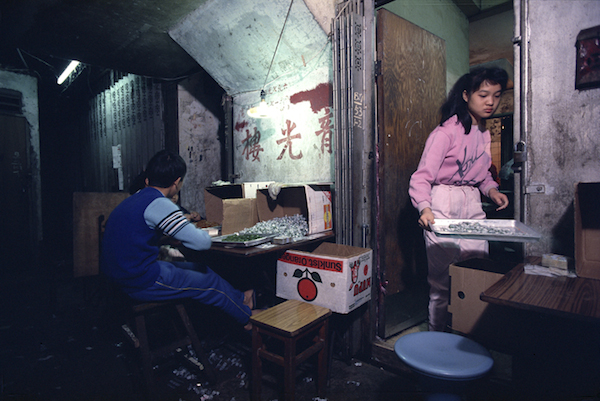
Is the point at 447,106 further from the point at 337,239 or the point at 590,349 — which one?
the point at 590,349

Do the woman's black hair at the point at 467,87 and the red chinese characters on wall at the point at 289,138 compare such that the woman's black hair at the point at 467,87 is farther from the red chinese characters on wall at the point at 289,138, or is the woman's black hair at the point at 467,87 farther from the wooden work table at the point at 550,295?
the red chinese characters on wall at the point at 289,138

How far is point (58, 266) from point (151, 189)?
10.4 ft

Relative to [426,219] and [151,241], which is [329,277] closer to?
[426,219]

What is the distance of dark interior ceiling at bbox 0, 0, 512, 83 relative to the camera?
3916mm

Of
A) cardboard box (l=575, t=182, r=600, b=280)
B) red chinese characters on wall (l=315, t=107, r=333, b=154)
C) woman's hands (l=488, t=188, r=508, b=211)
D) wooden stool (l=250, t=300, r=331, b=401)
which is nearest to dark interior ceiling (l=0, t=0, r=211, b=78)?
red chinese characters on wall (l=315, t=107, r=333, b=154)

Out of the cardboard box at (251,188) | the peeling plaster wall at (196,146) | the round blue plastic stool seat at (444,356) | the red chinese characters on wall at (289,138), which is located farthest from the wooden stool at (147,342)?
the peeling plaster wall at (196,146)

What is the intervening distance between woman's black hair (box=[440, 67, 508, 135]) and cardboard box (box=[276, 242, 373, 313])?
146 cm

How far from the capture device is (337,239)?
3.41 meters

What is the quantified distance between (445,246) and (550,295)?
1.39m

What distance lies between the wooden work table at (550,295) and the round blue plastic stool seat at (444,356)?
427mm

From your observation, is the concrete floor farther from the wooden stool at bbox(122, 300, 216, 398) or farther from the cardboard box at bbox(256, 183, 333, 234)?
the cardboard box at bbox(256, 183, 333, 234)

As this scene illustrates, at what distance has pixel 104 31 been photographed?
4469 millimetres

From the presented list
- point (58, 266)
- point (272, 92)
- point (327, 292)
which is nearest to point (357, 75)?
point (272, 92)

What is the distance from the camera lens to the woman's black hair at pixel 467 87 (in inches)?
105
